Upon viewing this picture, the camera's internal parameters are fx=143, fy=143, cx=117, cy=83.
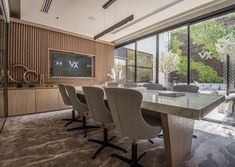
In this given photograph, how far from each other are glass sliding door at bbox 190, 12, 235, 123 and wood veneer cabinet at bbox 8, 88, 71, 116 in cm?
424

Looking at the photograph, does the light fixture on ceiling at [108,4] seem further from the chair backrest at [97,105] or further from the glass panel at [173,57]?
the glass panel at [173,57]

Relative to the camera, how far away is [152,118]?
186cm

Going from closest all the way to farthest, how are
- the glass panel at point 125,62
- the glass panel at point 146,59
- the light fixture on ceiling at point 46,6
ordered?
1. the light fixture on ceiling at point 46,6
2. the glass panel at point 146,59
3. the glass panel at point 125,62

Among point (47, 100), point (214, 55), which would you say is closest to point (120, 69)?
point (47, 100)

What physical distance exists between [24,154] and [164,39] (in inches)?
188

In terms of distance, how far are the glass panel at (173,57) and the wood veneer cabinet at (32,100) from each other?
3623 millimetres

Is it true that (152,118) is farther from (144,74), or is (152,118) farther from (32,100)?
(144,74)

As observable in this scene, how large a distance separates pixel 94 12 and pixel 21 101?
10.2 ft

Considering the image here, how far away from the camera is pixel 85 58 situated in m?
5.64

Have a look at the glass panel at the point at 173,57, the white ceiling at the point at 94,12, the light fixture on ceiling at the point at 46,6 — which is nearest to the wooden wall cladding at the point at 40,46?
the white ceiling at the point at 94,12

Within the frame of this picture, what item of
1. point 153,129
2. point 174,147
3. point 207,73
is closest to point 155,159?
point 174,147

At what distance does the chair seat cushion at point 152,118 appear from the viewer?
1.69m

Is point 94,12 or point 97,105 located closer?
point 97,105

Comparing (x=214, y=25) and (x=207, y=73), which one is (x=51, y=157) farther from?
(x=214, y=25)
